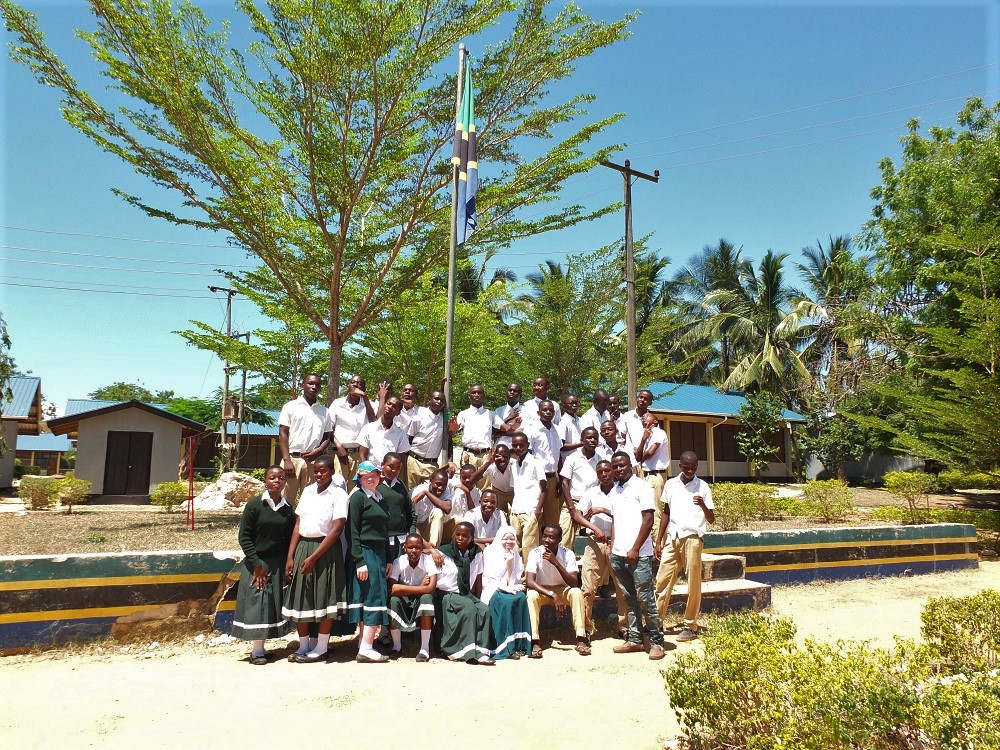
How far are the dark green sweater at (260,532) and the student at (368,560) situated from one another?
0.60 meters

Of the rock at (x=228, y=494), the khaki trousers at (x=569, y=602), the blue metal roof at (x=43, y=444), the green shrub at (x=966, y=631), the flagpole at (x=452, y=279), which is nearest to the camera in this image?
the green shrub at (x=966, y=631)

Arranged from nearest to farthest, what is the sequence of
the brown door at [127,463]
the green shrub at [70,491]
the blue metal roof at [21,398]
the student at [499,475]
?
the student at [499,475] < the green shrub at [70,491] < the brown door at [127,463] < the blue metal roof at [21,398]

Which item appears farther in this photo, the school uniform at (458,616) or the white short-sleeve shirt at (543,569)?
the white short-sleeve shirt at (543,569)

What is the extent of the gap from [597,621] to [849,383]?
22529 mm

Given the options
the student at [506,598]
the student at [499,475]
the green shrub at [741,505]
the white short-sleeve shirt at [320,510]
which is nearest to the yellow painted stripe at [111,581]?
the white short-sleeve shirt at [320,510]

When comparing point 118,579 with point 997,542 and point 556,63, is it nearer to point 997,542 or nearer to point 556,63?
point 556,63

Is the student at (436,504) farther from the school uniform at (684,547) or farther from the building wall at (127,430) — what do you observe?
the building wall at (127,430)

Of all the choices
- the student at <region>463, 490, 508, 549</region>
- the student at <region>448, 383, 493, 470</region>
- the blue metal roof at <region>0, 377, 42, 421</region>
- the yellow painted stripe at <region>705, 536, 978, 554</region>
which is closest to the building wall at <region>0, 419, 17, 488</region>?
the blue metal roof at <region>0, 377, 42, 421</region>

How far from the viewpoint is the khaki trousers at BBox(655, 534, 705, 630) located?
641cm

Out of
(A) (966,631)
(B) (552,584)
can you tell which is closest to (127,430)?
(B) (552,584)

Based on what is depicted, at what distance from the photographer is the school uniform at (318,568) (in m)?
5.47

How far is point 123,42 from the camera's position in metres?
9.32

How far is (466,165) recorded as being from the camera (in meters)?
8.78

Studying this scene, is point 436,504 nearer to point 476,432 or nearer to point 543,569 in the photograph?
point 543,569
